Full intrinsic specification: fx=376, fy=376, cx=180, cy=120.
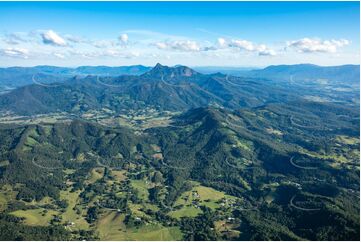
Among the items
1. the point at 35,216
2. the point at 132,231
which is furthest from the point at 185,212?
the point at 35,216

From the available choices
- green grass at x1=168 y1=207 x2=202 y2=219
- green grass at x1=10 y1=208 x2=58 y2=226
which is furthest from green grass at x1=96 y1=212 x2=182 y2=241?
green grass at x1=10 y1=208 x2=58 y2=226

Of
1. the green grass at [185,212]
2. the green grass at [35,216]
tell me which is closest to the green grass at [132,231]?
the green grass at [185,212]

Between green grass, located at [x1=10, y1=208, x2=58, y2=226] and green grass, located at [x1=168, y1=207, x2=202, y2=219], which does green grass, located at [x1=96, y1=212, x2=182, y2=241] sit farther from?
green grass, located at [x1=10, y1=208, x2=58, y2=226]

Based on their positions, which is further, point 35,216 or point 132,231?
point 35,216

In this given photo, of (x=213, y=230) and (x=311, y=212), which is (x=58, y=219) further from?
(x=311, y=212)

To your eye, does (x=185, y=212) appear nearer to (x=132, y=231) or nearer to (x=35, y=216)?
(x=132, y=231)

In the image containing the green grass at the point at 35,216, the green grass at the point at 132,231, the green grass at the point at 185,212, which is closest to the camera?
the green grass at the point at 132,231

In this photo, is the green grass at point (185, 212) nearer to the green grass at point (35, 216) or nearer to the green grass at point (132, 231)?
the green grass at point (132, 231)

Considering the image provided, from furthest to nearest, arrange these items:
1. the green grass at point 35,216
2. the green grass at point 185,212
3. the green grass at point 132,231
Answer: the green grass at point 185,212
the green grass at point 35,216
the green grass at point 132,231
